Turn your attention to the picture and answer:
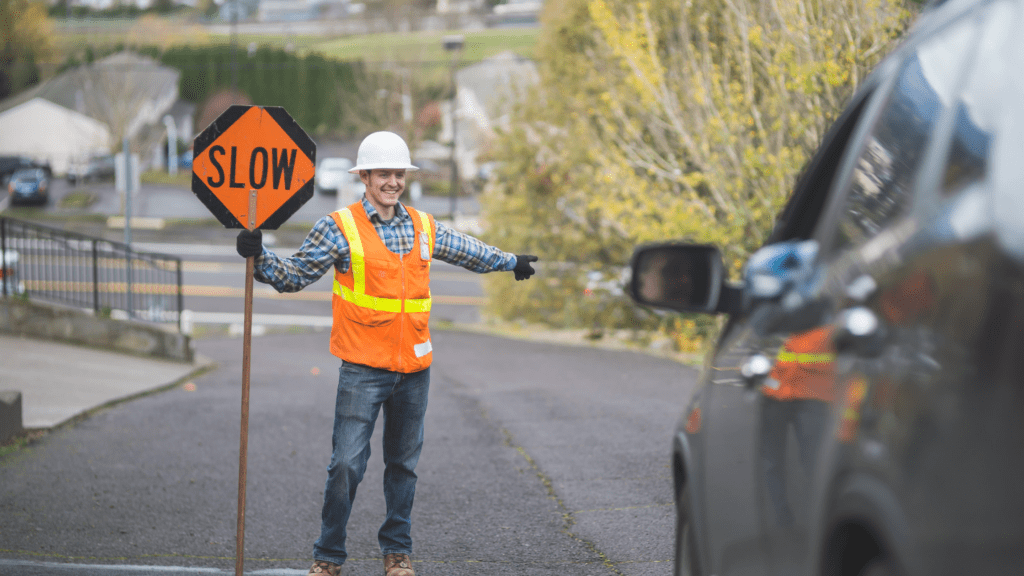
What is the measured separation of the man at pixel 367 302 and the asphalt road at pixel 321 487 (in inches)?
28.4

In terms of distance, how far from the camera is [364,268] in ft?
16.2

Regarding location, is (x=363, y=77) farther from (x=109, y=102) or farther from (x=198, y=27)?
(x=198, y=27)

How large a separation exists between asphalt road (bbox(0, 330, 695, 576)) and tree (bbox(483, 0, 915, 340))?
320 centimetres

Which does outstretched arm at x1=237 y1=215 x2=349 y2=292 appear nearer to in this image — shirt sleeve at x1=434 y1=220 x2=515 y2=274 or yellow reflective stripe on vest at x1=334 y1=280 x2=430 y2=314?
yellow reflective stripe on vest at x1=334 y1=280 x2=430 y2=314

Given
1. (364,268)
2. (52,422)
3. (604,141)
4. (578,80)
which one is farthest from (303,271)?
(578,80)

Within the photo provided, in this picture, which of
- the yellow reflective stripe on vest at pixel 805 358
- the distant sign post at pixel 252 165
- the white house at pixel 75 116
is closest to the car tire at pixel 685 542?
the yellow reflective stripe on vest at pixel 805 358

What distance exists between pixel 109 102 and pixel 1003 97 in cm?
6520

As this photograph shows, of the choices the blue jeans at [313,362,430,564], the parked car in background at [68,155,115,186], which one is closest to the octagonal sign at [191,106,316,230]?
the blue jeans at [313,362,430,564]

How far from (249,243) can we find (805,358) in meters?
3.24

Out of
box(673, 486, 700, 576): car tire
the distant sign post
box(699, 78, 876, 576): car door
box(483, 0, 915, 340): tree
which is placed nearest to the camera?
box(699, 78, 876, 576): car door

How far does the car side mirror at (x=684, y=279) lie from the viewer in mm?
2771

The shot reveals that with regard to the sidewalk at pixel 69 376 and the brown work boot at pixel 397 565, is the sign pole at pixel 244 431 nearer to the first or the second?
the brown work boot at pixel 397 565

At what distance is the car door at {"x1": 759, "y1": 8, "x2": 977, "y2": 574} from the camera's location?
1883mm

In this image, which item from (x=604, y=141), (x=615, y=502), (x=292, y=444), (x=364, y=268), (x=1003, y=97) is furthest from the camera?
(x=604, y=141)
